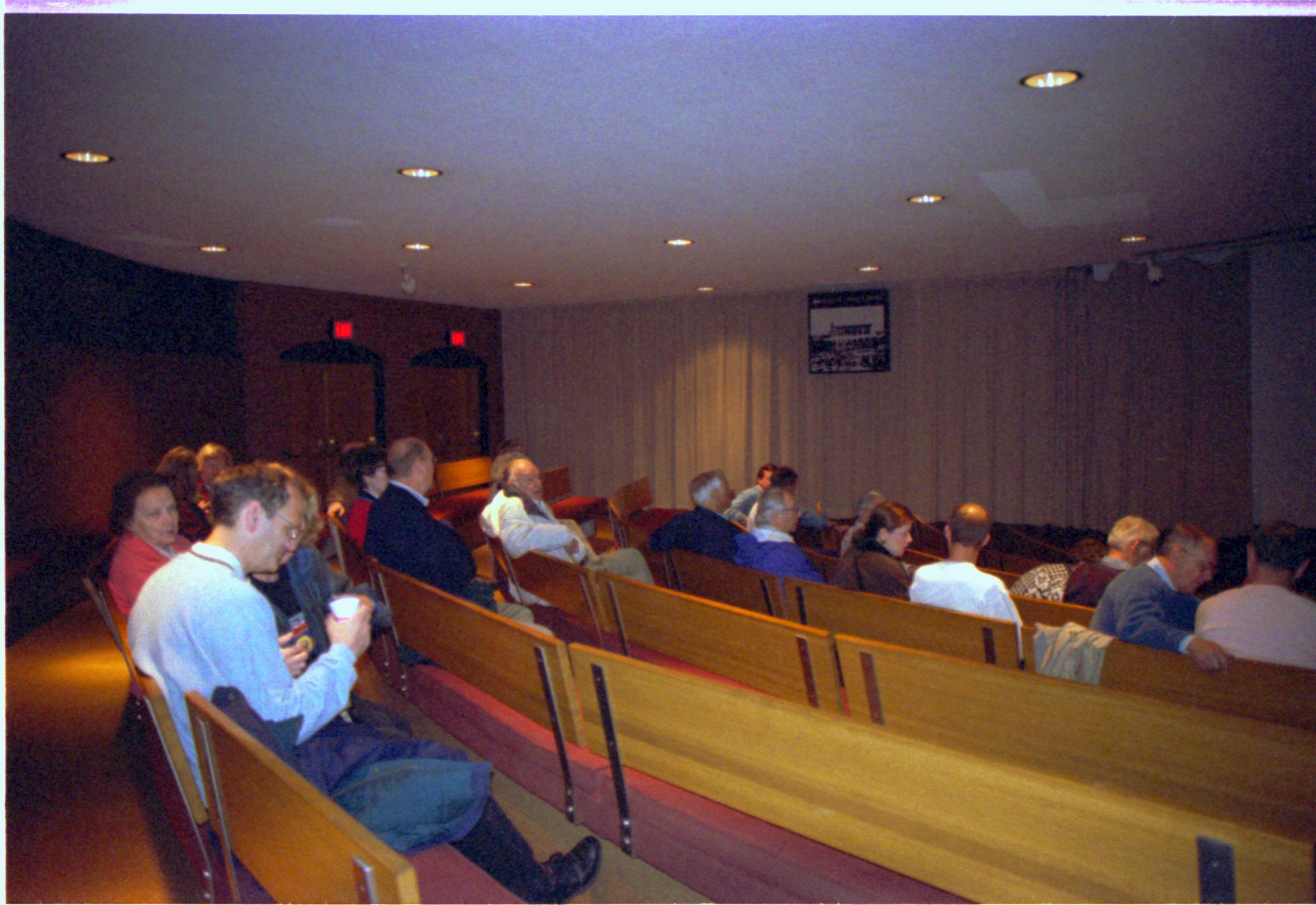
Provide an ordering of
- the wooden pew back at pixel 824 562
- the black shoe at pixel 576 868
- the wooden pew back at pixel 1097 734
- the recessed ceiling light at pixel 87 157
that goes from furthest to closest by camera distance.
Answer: the wooden pew back at pixel 824 562, the recessed ceiling light at pixel 87 157, the black shoe at pixel 576 868, the wooden pew back at pixel 1097 734

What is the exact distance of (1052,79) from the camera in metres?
2.99

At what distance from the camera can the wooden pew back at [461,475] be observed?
28.0 ft

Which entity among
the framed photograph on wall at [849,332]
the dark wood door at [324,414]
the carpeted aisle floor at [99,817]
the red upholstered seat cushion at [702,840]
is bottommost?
the carpeted aisle floor at [99,817]

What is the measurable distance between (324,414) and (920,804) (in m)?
8.68

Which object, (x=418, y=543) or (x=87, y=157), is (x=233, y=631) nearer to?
(x=418, y=543)

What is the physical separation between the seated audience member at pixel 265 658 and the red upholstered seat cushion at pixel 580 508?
5508 millimetres

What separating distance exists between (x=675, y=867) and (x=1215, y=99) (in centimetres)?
351

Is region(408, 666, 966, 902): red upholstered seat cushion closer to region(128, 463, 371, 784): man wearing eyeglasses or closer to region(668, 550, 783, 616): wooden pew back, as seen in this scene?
region(128, 463, 371, 784): man wearing eyeglasses

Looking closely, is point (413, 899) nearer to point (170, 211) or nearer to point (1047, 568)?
point (1047, 568)

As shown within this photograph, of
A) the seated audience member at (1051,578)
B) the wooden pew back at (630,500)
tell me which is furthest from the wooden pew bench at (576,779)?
the wooden pew back at (630,500)

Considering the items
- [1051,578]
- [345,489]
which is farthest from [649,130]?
[345,489]

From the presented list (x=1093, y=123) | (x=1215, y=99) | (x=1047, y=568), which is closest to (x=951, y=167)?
(x=1093, y=123)

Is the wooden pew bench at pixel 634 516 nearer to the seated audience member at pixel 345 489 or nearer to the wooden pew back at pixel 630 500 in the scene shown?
the wooden pew back at pixel 630 500

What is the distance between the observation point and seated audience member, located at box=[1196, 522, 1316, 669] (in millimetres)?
2570
